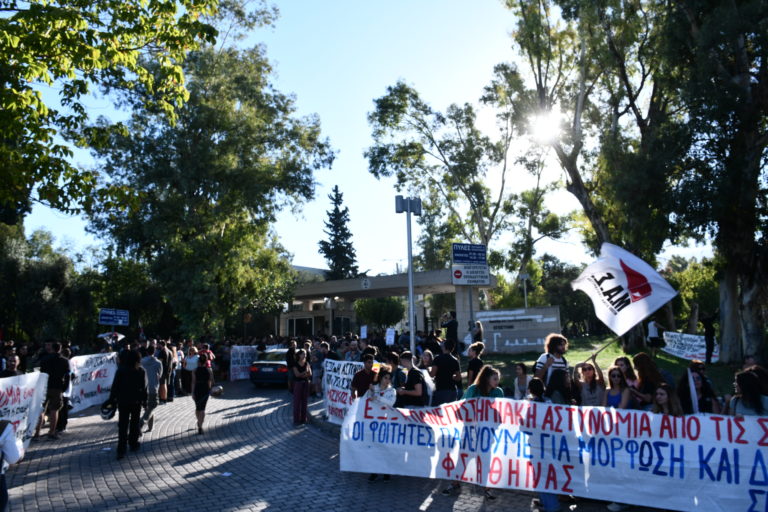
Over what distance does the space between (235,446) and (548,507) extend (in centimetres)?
612

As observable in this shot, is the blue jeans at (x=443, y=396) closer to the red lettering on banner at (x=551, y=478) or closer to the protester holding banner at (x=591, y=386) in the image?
the protester holding banner at (x=591, y=386)

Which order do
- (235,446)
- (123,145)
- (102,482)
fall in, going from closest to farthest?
(102,482)
(235,446)
(123,145)

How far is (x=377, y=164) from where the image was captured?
114ft

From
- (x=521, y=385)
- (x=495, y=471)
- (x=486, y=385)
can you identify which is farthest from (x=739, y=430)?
(x=521, y=385)

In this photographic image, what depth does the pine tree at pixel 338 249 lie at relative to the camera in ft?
236

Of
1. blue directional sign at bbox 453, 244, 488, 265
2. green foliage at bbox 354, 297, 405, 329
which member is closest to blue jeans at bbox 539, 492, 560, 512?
blue directional sign at bbox 453, 244, 488, 265

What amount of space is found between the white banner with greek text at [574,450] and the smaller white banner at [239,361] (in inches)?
644

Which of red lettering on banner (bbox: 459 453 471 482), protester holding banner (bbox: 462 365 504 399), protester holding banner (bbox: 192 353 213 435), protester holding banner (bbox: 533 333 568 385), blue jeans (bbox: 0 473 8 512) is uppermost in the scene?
protester holding banner (bbox: 533 333 568 385)

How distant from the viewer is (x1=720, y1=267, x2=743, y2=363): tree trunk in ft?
65.2

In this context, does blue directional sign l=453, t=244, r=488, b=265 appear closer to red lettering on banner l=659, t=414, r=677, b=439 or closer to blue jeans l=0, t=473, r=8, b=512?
red lettering on banner l=659, t=414, r=677, b=439

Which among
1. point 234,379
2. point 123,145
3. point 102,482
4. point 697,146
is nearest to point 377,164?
point 123,145

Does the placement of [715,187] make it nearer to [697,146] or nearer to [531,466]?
[697,146]

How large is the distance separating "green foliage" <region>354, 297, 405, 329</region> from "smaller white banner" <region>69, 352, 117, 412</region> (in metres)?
50.3

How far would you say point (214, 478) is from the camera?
826 centimetres
